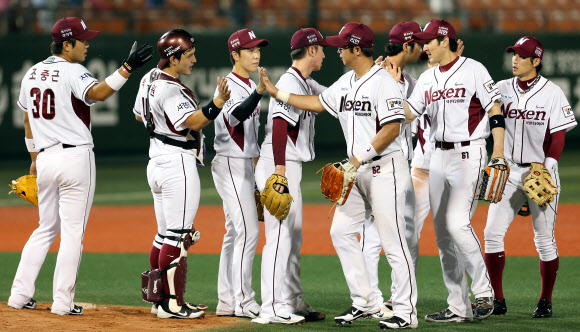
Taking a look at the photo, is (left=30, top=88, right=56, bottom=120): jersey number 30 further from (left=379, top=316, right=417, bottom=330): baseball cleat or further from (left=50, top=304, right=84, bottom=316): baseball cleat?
(left=379, top=316, right=417, bottom=330): baseball cleat

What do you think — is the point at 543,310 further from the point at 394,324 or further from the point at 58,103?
the point at 58,103

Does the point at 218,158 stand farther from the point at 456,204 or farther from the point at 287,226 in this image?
the point at 456,204

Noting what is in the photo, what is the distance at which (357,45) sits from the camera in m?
5.82

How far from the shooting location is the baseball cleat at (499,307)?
21.0 feet

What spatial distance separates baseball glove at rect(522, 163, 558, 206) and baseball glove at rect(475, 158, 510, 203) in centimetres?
37

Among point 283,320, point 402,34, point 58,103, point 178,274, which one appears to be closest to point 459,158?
point 402,34

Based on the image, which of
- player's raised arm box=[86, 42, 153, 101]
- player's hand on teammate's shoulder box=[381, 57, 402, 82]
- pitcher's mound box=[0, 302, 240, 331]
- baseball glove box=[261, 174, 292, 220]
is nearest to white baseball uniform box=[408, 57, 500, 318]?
player's hand on teammate's shoulder box=[381, 57, 402, 82]

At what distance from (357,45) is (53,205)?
2636mm

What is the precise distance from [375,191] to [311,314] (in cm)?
114

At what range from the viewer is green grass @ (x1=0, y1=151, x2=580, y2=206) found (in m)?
13.9

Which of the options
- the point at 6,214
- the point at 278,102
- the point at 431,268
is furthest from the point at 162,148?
the point at 6,214

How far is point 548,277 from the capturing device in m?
6.53

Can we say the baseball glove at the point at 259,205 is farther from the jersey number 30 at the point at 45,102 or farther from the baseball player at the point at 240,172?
the jersey number 30 at the point at 45,102

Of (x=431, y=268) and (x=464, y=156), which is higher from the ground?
(x=464, y=156)
